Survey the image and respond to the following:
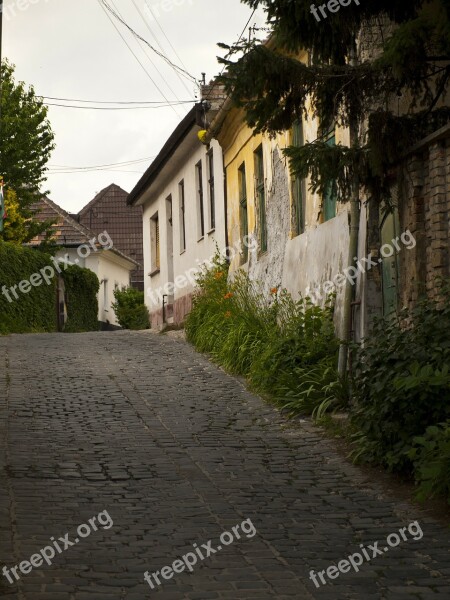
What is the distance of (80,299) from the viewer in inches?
1384

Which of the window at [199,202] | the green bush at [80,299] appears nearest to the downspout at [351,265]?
the window at [199,202]

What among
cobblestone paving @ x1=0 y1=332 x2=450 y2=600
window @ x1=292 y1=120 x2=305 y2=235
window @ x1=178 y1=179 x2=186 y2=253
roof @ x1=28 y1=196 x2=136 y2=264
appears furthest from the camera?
roof @ x1=28 y1=196 x2=136 y2=264

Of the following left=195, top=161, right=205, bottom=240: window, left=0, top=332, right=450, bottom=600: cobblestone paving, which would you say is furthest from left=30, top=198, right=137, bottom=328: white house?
left=0, top=332, right=450, bottom=600: cobblestone paving

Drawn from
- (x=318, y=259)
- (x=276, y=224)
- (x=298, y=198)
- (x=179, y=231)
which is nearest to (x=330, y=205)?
(x=318, y=259)

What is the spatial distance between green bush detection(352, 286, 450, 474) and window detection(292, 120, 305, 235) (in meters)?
6.36

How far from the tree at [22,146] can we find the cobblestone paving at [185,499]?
22170 millimetres

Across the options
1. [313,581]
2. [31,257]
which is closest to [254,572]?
[313,581]

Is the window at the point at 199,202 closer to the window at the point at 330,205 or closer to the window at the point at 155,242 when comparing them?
the window at the point at 155,242

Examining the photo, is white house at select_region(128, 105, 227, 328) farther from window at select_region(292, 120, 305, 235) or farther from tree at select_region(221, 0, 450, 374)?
tree at select_region(221, 0, 450, 374)

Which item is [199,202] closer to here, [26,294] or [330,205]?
[26,294]

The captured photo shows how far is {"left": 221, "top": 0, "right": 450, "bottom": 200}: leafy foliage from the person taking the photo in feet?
33.7

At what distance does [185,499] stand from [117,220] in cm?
5365

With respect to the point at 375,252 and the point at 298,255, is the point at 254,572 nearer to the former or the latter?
the point at 375,252

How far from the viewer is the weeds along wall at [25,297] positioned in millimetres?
27766
